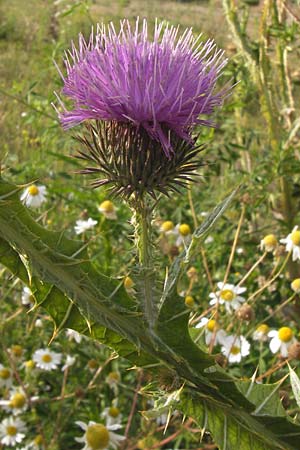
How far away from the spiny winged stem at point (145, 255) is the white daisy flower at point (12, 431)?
4.80 feet

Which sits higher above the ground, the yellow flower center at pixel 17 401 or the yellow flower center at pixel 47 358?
the yellow flower center at pixel 47 358

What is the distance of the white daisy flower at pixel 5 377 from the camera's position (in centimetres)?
236

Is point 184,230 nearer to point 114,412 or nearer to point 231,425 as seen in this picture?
point 114,412

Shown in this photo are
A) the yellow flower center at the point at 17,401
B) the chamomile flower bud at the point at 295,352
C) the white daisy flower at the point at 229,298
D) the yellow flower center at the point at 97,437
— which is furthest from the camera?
the yellow flower center at the point at 17,401

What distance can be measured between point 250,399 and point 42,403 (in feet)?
5.48

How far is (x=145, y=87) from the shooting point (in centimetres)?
107

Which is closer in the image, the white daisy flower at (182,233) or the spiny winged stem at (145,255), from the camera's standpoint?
the spiny winged stem at (145,255)

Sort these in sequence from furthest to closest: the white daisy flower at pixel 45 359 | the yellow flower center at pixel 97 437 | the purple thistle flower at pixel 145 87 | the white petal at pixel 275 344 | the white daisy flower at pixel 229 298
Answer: the white daisy flower at pixel 45 359
the white daisy flower at pixel 229 298
the white petal at pixel 275 344
the yellow flower center at pixel 97 437
the purple thistle flower at pixel 145 87

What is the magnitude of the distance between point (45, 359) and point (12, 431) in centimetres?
31

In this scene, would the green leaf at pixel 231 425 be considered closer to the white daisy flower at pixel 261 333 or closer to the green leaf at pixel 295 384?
the green leaf at pixel 295 384

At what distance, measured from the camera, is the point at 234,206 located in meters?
2.82

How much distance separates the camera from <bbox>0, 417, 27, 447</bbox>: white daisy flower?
2227mm

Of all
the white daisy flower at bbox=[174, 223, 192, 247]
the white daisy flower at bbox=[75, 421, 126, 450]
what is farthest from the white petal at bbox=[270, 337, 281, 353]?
the white daisy flower at bbox=[174, 223, 192, 247]

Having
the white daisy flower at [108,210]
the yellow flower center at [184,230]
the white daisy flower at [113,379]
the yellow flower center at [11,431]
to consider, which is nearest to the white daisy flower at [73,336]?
the white daisy flower at [113,379]
